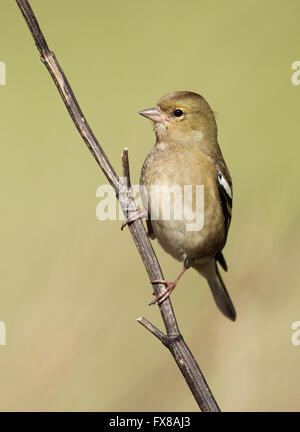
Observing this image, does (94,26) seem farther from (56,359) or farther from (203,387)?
(203,387)

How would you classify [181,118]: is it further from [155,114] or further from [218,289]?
[218,289]

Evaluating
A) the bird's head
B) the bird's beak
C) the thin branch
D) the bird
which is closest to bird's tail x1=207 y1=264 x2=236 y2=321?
Result: the bird

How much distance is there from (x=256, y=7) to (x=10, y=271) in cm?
160

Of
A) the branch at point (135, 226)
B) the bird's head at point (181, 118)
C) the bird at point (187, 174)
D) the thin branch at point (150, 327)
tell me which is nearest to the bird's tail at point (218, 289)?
the bird at point (187, 174)

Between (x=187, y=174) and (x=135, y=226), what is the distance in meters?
0.74

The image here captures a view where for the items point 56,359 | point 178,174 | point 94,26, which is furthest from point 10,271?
point 94,26

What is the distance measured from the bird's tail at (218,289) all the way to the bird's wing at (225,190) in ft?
0.90

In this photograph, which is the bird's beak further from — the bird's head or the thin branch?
the thin branch

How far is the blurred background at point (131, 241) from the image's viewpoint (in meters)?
2.38

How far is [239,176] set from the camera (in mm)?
2566

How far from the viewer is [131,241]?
8.49ft

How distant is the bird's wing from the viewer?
7.62ft

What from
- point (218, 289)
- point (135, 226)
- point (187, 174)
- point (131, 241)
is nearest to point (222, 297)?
point (218, 289)

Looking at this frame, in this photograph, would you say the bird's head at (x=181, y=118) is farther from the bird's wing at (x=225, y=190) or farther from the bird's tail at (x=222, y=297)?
the bird's tail at (x=222, y=297)
